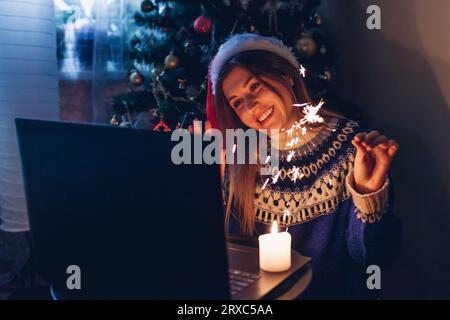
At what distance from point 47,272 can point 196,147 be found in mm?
437

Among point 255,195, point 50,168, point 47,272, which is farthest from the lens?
point 255,195

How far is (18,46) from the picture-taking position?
73.6 inches

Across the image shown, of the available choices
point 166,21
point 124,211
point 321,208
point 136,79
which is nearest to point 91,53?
point 136,79

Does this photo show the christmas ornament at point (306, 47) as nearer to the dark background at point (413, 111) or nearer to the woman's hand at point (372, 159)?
the dark background at point (413, 111)

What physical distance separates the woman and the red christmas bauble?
425mm

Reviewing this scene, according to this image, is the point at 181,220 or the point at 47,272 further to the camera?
the point at 47,272

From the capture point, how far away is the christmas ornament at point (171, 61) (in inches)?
77.8

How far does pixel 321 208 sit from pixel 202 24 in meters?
0.96

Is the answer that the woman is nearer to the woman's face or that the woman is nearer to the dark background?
the woman's face

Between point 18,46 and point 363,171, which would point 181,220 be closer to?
point 363,171

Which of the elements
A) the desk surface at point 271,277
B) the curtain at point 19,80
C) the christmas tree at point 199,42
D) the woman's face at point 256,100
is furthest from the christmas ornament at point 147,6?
the desk surface at point 271,277

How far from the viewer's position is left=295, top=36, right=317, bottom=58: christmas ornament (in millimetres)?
1936
